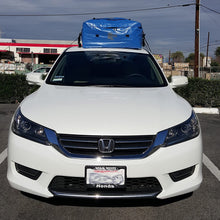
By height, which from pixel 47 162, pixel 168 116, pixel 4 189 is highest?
pixel 168 116

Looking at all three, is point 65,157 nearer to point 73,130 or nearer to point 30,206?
point 73,130

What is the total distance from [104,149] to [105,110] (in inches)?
17.4

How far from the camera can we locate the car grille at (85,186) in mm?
2615

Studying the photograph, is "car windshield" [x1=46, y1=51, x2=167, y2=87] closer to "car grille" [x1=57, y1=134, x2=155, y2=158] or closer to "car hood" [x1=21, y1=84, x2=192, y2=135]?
"car hood" [x1=21, y1=84, x2=192, y2=135]

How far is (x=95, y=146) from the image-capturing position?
8.55 ft

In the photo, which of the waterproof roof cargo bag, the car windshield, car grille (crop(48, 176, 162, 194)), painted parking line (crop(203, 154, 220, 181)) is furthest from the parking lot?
the waterproof roof cargo bag

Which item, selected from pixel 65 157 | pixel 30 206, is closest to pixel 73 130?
pixel 65 157

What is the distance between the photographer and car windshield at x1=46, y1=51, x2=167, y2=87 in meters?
3.94

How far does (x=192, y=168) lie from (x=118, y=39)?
3082mm

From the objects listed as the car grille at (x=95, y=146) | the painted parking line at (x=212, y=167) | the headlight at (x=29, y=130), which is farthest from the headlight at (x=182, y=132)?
the painted parking line at (x=212, y=167)

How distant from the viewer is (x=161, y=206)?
3109 millimetres

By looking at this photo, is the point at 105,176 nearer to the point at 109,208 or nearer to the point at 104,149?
the point at 104,149

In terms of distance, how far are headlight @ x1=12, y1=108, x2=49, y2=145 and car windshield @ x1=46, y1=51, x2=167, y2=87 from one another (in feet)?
3.52

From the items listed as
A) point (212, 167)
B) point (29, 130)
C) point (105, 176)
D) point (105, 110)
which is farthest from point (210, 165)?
point (29, 130)
